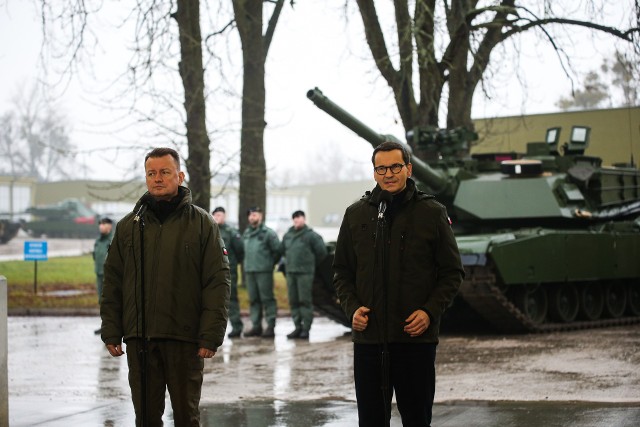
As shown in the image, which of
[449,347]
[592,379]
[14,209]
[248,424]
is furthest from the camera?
[14,209]

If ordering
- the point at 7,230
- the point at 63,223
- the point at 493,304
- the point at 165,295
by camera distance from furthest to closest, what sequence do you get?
the point at 63,223
the point at 7,230
the point at 493,304
the point at 165,295

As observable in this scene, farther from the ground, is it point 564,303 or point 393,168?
point 393,168

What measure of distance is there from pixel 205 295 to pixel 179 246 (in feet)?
0.99

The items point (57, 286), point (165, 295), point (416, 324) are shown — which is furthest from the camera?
point (57, 286)

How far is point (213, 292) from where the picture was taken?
254 inches

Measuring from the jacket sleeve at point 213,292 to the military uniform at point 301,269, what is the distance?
1079 centimetres

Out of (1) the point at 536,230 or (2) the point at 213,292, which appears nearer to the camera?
(2) the point at 213,292

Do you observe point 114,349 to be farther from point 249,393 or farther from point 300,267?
point 300,267

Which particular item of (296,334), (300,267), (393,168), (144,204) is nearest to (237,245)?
(300,267)

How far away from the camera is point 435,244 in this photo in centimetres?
623

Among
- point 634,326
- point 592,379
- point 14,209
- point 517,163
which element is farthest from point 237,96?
point 14,209

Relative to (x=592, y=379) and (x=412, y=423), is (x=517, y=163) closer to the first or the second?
(x=592, y=379)

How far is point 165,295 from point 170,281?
0.08m

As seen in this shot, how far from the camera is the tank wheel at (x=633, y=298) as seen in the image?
2036cm
